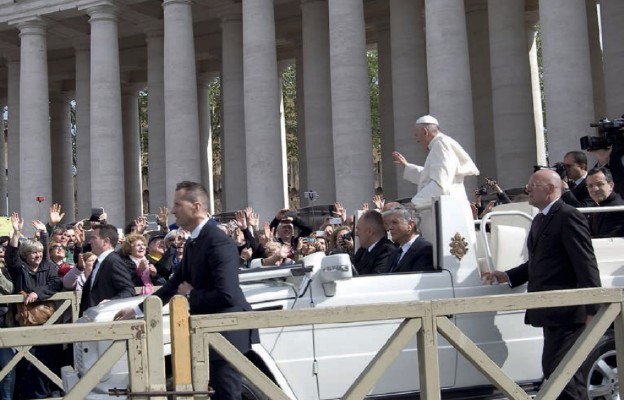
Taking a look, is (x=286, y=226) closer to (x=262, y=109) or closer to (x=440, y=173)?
(x=440, y=173)

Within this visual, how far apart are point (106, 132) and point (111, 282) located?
3038 centimetres

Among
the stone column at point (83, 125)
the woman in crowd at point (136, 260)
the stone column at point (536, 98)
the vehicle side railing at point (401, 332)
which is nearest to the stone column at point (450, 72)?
the stone column at point (536, 98)

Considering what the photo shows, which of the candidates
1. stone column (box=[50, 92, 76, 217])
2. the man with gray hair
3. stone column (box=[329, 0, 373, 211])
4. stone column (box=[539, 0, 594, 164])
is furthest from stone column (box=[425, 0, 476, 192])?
stone column (box=[50, 92, 76, 217])

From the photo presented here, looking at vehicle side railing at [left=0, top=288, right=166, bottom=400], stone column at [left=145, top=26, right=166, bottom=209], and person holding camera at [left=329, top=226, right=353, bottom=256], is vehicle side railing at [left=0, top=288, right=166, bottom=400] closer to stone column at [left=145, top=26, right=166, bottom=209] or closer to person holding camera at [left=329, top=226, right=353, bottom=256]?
person holding camera at [left=329, top=226, right=353, bottom=256]

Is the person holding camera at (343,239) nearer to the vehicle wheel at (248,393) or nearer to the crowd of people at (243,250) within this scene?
the crowd of people at (243,250)

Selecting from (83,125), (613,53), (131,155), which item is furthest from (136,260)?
(131,155)

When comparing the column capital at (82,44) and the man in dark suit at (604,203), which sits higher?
the column capital at (82,44)

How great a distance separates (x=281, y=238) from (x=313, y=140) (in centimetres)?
2317

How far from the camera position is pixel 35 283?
1323 cm

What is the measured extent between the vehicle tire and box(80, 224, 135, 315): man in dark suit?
5132 mm

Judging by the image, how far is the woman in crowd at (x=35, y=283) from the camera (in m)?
12.2

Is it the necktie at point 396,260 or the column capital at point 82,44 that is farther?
the column capital at point 82,44

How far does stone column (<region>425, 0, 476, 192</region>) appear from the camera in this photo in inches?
1211

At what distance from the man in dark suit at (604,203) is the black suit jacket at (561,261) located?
8.75 ft
